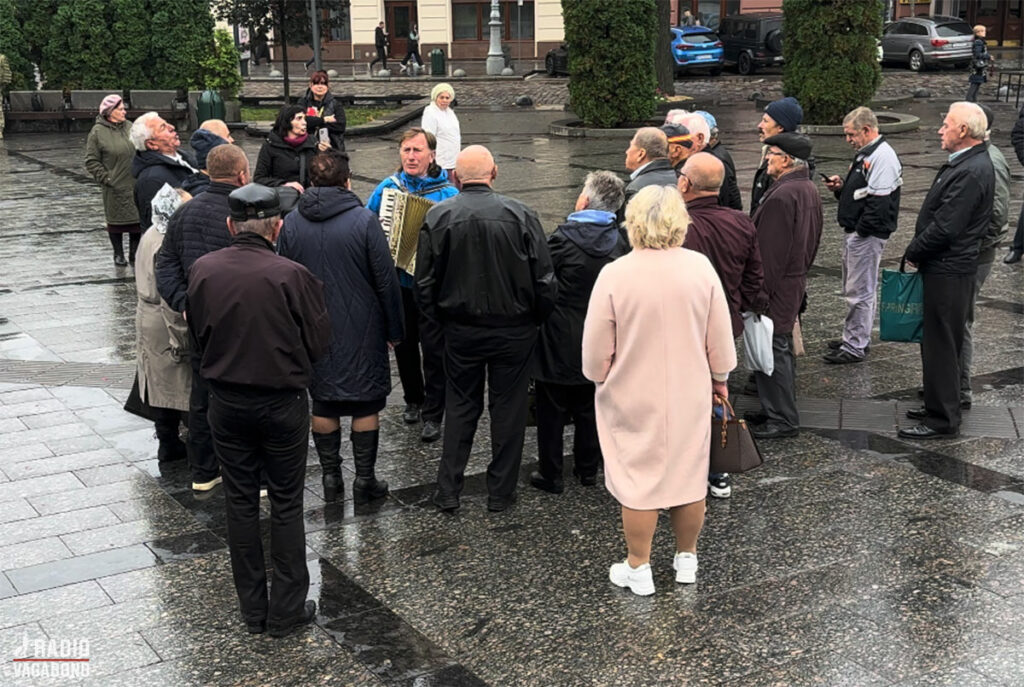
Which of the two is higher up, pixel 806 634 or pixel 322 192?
pixel 322 192

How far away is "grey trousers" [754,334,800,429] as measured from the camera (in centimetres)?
718

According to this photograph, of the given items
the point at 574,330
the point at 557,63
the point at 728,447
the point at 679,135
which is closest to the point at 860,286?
the point at 679,135

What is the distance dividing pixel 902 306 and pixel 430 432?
9.66ft

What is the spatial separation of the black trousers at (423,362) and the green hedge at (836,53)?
17.0 m

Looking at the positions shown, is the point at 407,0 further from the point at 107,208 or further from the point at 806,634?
the point at 806,634

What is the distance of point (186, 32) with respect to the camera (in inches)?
1064

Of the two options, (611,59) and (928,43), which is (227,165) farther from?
(928,43)

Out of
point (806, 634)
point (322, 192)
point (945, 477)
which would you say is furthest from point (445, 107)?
point (806, 634)

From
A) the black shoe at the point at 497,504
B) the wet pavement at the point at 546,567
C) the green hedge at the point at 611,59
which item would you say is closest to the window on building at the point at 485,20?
the green hedge at the point at 611,59

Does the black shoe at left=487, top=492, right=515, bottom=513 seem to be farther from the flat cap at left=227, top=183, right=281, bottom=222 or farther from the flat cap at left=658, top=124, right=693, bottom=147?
the flat cap at left=658, top=124, right=693, bottom=147

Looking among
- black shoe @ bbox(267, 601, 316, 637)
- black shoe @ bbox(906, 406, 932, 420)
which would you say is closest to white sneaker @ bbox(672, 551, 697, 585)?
black shoe @ bbox(267, 601, 316, 637)

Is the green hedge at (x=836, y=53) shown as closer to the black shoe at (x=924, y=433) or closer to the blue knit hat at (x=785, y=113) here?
the blue knit hat at (x=785, y=113)

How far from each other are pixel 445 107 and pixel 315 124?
5.48 ft

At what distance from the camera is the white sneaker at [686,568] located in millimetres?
5285
